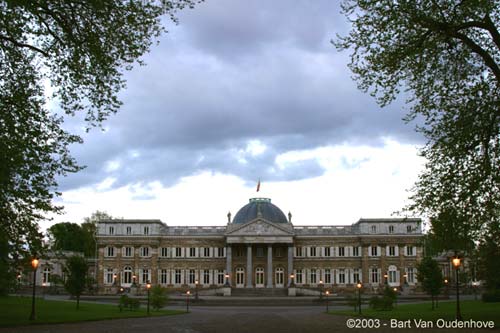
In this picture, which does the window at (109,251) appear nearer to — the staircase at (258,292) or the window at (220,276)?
the window at (220,276)

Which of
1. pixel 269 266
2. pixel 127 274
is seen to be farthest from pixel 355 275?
pixel 127 274

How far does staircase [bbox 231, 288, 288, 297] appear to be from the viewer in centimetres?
8094

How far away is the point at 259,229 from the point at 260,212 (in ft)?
27.5

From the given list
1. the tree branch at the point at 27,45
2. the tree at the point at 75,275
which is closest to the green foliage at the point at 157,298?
the tree at the point at 75,275

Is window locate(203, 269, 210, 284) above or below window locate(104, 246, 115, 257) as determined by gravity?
below

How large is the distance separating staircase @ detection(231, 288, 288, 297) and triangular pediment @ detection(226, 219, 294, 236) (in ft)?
30.9

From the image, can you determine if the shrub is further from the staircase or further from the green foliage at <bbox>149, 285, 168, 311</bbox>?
the staircase

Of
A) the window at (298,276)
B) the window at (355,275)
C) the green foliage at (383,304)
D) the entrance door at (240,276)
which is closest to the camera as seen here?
the green foliage at (383,304)

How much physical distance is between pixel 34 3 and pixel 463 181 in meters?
17.4

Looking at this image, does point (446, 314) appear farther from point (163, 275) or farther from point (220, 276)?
point (163, 275)

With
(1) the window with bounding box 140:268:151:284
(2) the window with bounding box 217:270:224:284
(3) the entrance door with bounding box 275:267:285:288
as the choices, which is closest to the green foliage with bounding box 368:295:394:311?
(3) the entrance door with bounding box 275:267:285:288

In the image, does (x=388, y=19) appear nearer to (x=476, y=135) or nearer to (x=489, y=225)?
(x=476, y=135)

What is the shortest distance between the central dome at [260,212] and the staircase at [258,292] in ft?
52.5

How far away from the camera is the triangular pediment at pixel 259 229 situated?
90000 mm
